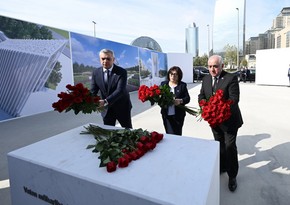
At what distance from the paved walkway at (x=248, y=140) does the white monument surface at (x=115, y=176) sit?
1035 mm

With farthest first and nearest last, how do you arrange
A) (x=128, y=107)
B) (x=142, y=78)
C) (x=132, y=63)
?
(x=142, y=78)
(x=132, y=63)
(x=128, y=107)

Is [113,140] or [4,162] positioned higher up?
[113,140]

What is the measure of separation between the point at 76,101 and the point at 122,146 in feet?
2.11

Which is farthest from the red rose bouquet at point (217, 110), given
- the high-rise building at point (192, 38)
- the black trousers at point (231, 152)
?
the high-rise building at point (192, 38)

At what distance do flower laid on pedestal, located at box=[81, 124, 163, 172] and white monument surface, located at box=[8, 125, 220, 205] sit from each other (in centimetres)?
4

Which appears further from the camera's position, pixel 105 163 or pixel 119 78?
pixel 119 78

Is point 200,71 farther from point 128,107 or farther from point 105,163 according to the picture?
point 105,163

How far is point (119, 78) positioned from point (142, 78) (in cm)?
1237

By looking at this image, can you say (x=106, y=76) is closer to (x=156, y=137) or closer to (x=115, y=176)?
(x=156, y=137)

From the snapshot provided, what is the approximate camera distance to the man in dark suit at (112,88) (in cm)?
286

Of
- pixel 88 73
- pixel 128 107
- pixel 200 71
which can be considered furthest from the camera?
pixel 200 71

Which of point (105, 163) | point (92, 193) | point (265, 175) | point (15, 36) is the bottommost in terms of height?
point (265, 175)

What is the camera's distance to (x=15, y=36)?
23.3 ft

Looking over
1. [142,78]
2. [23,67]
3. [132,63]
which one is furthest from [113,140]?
[142,78]
